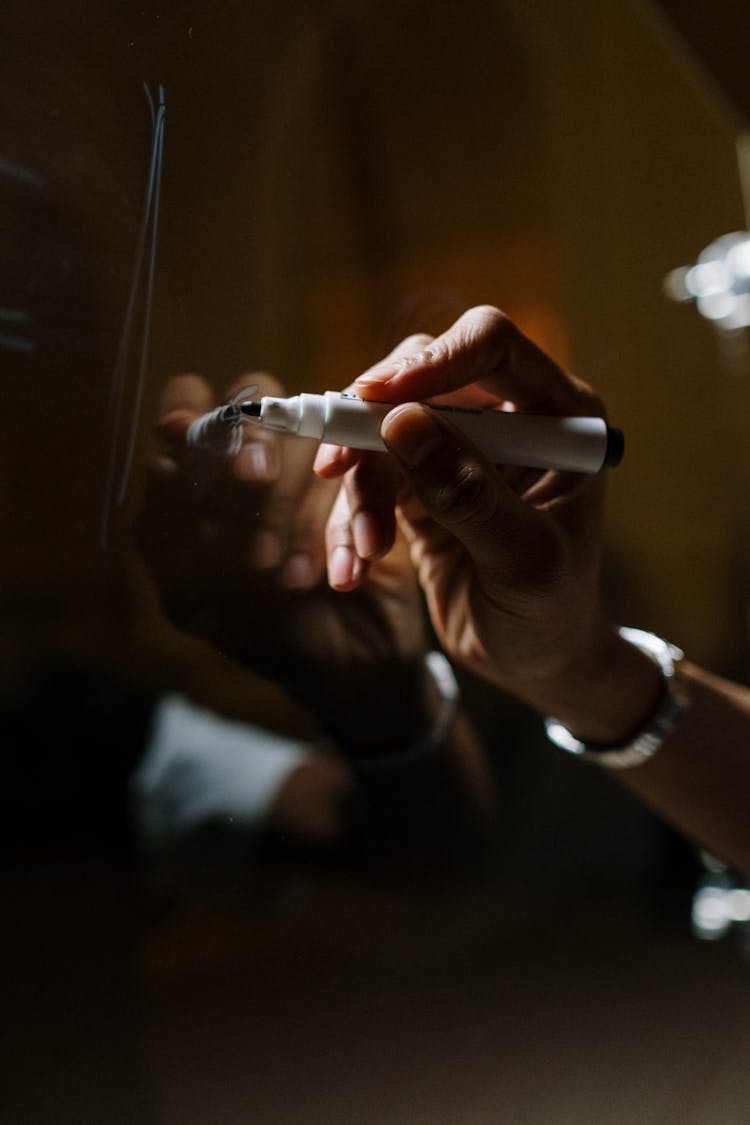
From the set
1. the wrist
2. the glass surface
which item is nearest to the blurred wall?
the glass surface

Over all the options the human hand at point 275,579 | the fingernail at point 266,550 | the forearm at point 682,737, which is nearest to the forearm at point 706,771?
the forearm at point 682,737

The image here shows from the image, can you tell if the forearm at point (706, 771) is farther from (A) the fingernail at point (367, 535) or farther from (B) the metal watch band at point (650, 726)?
(A) the fingernail at point (367, 535)

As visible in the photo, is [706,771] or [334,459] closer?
[334,459]

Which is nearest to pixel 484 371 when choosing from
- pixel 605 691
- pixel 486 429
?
pixel 486 429

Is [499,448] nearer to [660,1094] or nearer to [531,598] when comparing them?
[531,598]

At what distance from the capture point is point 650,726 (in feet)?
1.54

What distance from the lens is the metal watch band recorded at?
18.4 inches

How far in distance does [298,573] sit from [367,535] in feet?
0.14

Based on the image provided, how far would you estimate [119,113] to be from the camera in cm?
28

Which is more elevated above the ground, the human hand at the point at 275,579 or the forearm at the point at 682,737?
the human hand at the point at 275,579

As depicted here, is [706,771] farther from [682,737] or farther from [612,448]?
[612,448]

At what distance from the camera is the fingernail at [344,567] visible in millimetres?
351

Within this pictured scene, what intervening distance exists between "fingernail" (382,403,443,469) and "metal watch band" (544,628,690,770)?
223 millimetres

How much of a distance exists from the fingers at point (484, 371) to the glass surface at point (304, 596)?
0.06m
